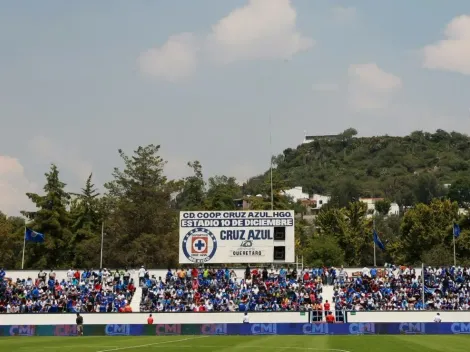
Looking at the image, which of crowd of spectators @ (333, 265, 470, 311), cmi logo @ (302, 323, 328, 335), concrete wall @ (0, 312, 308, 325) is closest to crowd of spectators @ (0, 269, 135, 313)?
concrete wall @ (0, 312, 308, 325)

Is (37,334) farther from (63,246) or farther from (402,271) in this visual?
(63,246)

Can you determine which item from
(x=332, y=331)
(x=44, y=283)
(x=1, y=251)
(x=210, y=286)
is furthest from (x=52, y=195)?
(x=332, y=331)

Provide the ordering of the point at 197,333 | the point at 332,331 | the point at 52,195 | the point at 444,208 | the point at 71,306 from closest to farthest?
the point at 332,331 → the point at 197,333 → the point at 71,306 → the point at 52,195 → the point at 444,208

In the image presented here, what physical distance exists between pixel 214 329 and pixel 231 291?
10815 millimetres

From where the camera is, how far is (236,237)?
215 ft

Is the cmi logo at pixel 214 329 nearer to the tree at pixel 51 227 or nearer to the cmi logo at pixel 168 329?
the cmi logo at pixel 168 329

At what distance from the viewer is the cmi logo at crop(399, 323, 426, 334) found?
167ft

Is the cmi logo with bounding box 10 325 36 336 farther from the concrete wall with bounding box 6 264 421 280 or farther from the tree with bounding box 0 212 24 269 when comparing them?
the tree with bounding box 0 212 24 269

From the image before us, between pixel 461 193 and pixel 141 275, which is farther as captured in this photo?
pixel 461 193

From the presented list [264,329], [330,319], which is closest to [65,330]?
[264,329]

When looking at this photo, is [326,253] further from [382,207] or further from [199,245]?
[382,207]

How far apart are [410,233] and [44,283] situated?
216ft

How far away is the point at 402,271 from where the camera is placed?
6506cm

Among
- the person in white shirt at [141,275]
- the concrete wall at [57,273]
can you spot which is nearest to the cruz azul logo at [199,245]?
the concrete wall at [57,273]
